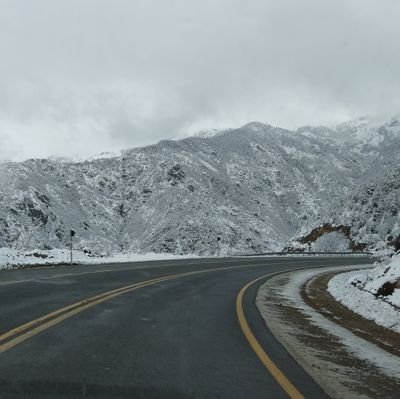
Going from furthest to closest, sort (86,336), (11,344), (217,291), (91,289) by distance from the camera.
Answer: (217,291) < (91,289) < (86,336) < (11,344)

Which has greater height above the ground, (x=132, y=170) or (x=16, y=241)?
(x=132, y=170)

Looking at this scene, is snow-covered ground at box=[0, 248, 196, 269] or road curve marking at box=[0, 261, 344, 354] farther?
snow-covered ground at box=[0, 248, 196, 269]

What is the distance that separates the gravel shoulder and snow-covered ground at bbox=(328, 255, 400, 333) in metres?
0.34

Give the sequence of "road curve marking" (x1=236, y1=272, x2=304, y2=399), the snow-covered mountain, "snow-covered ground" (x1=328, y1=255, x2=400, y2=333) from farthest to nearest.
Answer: the snow-covered mountain
"snow-covered ground" (x1=328, y1=255, x2=400, y2=333)
"road curve marking" (x1=236, y1=272, x2=304, y2=399)

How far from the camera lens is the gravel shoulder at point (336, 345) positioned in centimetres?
600

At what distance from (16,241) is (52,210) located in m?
20.1

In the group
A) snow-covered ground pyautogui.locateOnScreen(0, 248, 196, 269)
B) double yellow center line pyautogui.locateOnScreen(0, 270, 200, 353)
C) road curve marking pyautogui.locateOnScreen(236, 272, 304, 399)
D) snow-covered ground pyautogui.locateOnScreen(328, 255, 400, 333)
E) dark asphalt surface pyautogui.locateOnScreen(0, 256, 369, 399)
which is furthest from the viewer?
snow-covered ground pyautogui.locateOnScreen(0, 248, 196, 269)

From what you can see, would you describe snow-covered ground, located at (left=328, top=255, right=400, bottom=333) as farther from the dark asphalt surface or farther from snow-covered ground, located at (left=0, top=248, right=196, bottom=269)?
snow-covered ground, located at (left=0, top=248, right=196, bottom=269)

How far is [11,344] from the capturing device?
23.6 feet

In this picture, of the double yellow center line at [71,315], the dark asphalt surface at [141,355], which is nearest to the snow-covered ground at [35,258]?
the double yellow center line at [71,315]

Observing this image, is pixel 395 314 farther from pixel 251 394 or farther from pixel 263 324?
pixel 251 394

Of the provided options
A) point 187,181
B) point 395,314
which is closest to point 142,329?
point 395,314

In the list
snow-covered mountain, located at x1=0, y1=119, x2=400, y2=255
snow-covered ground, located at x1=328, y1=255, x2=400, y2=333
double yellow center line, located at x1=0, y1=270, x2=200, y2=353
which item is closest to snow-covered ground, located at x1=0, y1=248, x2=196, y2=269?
double yellow center line, located at x1=0, y1=270, x2=200, y2=353

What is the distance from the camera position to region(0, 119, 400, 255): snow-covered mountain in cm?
12875
